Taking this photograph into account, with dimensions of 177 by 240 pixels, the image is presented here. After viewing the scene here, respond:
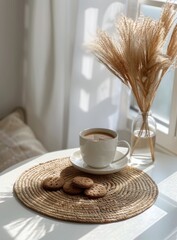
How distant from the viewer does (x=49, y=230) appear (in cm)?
95

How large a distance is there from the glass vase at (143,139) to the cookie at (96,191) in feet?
0.69

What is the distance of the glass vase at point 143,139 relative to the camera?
125cm

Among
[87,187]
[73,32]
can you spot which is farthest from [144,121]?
[73,32]

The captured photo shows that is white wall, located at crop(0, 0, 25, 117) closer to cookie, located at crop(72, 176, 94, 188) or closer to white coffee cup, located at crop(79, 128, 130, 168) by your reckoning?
white coffee cup, located at crop(79, 128, 130, 168)

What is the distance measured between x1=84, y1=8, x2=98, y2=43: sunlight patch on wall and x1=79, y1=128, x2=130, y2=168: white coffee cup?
0.52m

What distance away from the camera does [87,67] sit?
5.33ft

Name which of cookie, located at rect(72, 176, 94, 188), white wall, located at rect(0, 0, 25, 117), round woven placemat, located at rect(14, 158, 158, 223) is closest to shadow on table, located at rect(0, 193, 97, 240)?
round woven placemat, located at rect(14, 158, 158, 223)

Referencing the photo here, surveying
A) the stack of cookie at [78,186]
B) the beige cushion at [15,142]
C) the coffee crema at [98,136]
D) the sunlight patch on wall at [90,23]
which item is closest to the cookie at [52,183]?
the stack of cookie at [78,186]

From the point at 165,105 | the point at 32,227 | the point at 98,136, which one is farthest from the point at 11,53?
the point at 32,227

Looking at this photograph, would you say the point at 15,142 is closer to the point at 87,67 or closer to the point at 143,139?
the point at 87,67

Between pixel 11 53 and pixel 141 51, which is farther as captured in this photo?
pixel 11 53

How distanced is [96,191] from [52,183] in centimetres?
12

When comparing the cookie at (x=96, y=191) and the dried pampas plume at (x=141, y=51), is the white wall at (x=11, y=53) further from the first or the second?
the cookie at (x=96, y=191)

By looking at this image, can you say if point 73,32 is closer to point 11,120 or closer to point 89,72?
point 89,72
